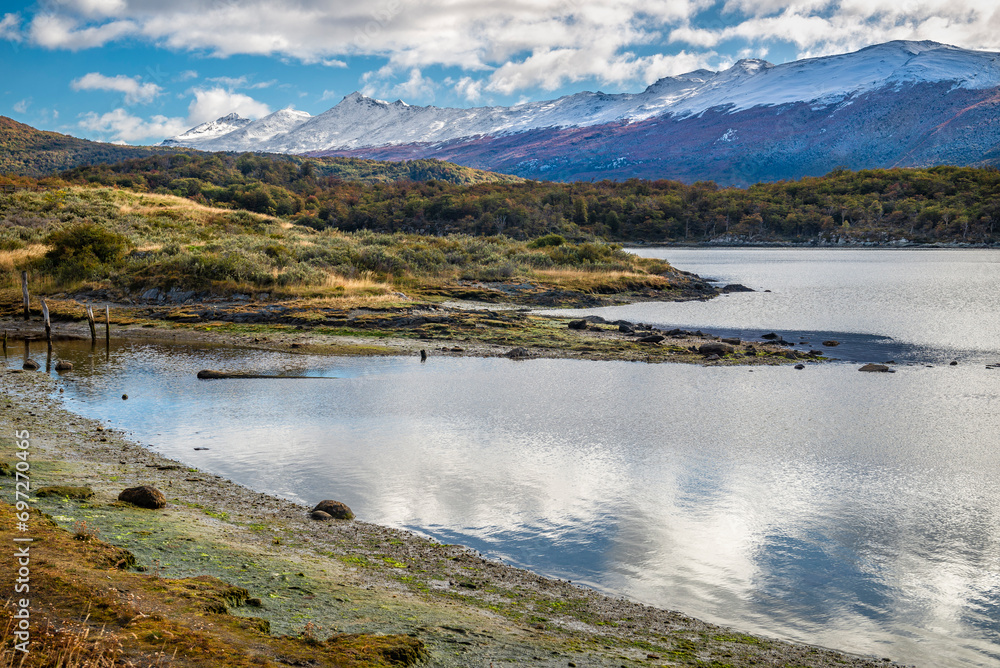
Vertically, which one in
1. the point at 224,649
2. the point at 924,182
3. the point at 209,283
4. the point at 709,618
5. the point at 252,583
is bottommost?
the point at 709,618

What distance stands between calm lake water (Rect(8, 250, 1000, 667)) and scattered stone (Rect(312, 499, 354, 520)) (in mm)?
382

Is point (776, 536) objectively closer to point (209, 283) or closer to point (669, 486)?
point (669, 486)

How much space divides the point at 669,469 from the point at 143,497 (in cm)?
906

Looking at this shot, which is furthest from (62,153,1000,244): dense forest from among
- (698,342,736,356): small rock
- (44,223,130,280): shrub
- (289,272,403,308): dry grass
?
(698,342,736,356): small rock

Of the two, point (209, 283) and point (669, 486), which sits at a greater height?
point (209, 283)

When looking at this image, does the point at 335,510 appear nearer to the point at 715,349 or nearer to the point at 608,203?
the point at 715,349

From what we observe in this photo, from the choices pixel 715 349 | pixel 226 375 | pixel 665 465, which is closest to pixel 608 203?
pixel 715 349

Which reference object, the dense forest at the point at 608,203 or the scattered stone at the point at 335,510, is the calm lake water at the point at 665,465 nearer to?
the scattered stone at the point at 335,510

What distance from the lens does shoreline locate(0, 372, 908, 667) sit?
6.41 metres

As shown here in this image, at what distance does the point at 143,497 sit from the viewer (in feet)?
31.6

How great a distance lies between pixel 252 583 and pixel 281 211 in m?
87.5

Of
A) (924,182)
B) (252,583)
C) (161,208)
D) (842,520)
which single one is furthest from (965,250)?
(252,583)

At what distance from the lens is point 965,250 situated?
112375mm

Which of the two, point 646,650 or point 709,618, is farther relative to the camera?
point 709,618
